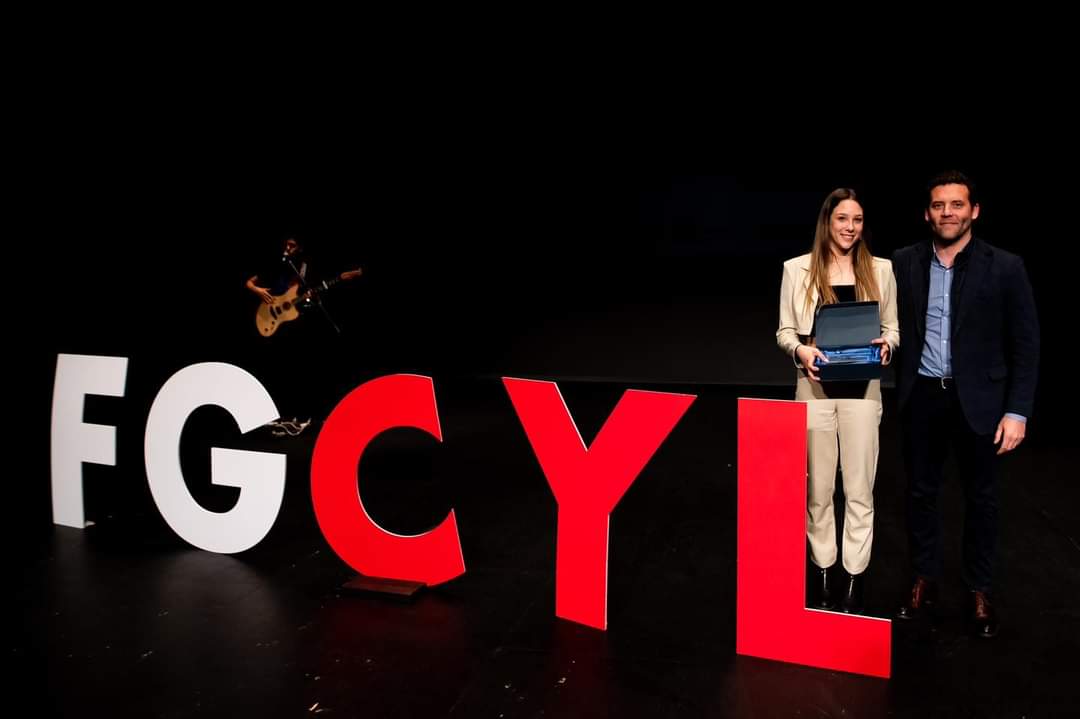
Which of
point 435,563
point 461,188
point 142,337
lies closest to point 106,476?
point 142,337

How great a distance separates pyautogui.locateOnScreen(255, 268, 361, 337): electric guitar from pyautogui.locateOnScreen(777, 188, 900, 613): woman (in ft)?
11.2

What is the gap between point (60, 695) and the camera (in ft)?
6.40

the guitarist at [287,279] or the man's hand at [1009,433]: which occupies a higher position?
the guitarist at [287,279]

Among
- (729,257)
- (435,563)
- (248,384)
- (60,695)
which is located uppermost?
(729,257)

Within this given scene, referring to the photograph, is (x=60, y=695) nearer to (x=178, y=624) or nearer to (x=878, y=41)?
(x=178, y=624)

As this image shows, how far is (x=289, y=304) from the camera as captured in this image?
494 cm

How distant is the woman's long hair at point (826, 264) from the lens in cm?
215

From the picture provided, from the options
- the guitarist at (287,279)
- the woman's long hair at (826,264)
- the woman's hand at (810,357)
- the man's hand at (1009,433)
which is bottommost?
the man's hand at (1009,433)

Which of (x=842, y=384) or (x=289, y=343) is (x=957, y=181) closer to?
(x=842, y=384)

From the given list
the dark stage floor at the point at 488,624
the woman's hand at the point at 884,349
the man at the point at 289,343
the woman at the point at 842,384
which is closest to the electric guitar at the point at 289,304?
the man at the point at 289,343

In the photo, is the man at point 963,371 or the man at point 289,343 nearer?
the man at point 963,371

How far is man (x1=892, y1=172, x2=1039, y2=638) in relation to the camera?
2.08 metres

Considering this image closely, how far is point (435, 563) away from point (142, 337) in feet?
13.8

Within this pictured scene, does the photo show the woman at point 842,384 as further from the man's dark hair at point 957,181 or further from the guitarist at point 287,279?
the guitarist at point 287,279
